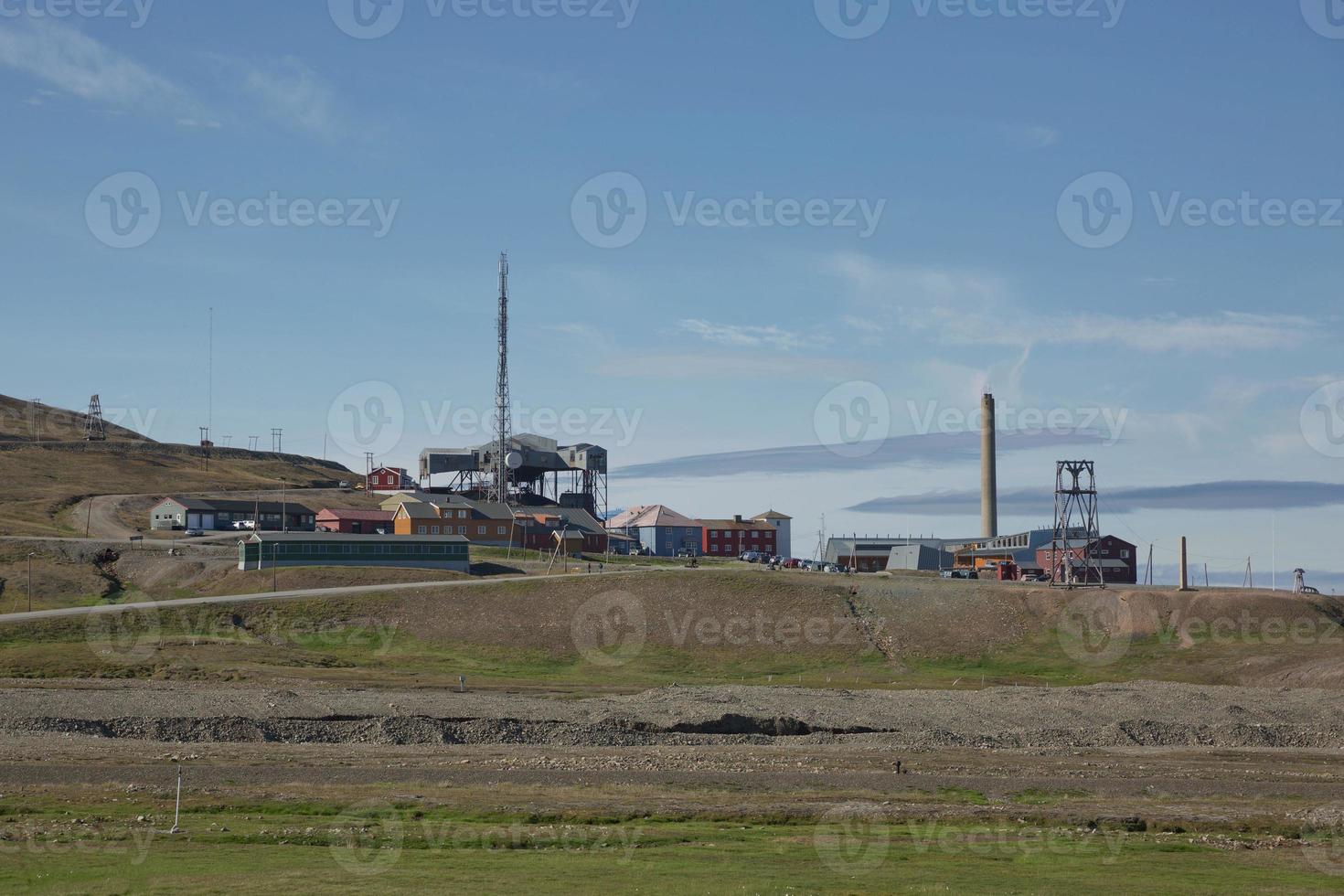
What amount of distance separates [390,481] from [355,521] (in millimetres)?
54704

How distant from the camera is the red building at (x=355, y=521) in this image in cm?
14375

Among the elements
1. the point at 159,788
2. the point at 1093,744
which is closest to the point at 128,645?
the point at 159,788

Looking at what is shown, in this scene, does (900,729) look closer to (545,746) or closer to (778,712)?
(778,712)

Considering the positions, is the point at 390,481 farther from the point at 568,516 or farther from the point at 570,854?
the point at 570,854

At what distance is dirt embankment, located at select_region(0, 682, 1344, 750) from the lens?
57125 mm

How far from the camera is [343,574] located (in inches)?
4254

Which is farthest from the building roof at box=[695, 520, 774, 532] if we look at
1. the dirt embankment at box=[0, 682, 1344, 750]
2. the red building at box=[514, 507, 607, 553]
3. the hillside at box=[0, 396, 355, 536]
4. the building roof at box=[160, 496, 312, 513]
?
the dirt embankment at box=[0, 682, 1344, 750]

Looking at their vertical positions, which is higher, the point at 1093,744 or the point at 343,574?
the point at 343,574

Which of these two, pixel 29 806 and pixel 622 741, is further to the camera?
pixel 622 741


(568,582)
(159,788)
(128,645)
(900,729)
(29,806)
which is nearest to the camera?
(29,806)

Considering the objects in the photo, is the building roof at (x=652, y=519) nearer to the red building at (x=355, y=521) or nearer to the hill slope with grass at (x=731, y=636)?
the red building at (x=355, y=521)

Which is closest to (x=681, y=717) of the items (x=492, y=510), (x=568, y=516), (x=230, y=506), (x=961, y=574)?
(x=961, y=574)

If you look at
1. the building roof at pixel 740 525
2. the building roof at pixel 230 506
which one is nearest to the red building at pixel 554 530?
the building roof at pixel 740 525

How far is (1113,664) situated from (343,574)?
63755mm
